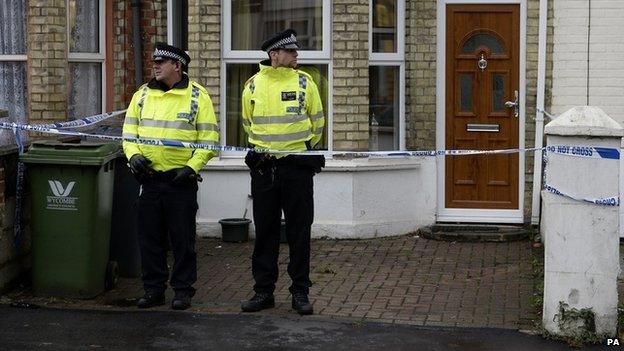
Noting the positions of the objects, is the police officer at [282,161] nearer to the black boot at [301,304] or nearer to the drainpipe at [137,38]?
the black boot at [301,304]

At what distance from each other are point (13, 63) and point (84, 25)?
802mm

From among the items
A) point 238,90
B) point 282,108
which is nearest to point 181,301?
point 282,108

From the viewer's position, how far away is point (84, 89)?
39.0 ft

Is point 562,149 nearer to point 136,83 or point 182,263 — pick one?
point 182,263

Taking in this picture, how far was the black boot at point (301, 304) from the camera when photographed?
8.18 meters

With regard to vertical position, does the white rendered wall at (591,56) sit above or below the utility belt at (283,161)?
above

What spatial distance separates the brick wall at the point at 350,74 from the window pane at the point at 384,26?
0.41 meters

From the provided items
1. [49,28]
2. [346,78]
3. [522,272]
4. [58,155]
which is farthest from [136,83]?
[522,272]

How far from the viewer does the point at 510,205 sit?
11922 mm

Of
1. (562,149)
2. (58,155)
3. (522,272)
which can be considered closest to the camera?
(562,149)

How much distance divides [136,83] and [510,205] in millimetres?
4030

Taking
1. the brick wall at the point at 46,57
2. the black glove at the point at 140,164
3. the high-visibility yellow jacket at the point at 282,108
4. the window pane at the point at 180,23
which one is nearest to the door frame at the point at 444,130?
the window pane at the point at 180,23

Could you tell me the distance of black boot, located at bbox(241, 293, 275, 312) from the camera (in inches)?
325

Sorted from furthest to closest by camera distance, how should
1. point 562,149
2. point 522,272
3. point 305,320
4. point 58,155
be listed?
1. point 522,272
2. point 58,155
3. point 305,320
4. point 562,149
